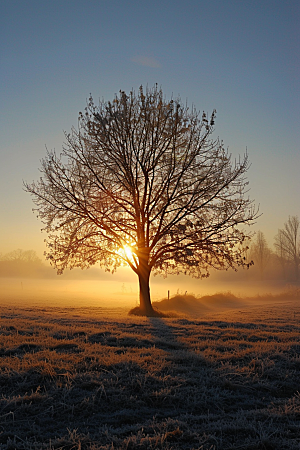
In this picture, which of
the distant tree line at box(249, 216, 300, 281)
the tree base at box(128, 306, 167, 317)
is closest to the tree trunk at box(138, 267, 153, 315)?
the tree base at box(128, 306, 167, 317)

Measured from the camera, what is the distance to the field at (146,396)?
405 centimetres

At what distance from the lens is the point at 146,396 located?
17.1 ft

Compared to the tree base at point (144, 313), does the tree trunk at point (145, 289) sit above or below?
above

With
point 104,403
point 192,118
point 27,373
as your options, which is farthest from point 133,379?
point 192,118

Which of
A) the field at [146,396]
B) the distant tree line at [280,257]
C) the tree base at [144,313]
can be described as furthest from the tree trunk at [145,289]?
the distant tree line at [280,257]

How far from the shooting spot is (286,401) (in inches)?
207

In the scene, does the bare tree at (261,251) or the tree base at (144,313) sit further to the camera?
the bare tree at (261,251)


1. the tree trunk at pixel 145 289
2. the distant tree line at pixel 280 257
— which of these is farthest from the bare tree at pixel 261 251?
the tree trunk at pixel 145 289

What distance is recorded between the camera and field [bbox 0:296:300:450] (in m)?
4.05

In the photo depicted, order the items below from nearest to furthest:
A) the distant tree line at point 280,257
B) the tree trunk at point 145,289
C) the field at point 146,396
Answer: the field at point 146,396
the tree trunk at point 145,289
the distant tree line at point 280,257

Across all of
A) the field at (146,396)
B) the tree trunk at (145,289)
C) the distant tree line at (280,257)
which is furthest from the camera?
the distant tree line at (280,257)

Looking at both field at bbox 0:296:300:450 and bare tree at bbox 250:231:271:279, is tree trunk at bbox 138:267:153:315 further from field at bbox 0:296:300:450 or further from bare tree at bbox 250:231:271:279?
bare tree at bbox 250:231:271:279

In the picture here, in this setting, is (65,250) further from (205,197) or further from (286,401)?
(286,401)

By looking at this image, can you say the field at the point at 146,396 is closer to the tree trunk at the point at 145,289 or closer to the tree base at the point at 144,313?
the tree trunk at the point at 145,289
